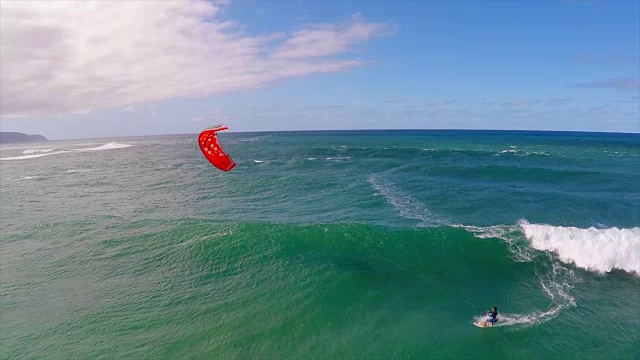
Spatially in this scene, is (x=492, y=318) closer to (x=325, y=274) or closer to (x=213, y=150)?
(x=325, y=274)

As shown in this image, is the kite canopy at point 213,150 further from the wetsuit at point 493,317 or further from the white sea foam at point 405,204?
the white sea foam at point 405,204

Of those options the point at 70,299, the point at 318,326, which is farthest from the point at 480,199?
the point at 70,299

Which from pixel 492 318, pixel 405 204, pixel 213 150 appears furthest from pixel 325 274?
pixel 405 204

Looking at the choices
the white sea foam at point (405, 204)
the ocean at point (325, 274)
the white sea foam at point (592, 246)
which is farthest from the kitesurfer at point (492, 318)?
the white sea foam at point (405, 204)

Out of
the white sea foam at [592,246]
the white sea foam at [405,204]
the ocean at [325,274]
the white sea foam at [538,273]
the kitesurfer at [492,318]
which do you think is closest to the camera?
the ocean at [325,274]

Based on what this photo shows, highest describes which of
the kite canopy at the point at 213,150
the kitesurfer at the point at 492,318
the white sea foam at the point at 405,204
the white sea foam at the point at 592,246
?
the kite canopy at the point at 213,150
